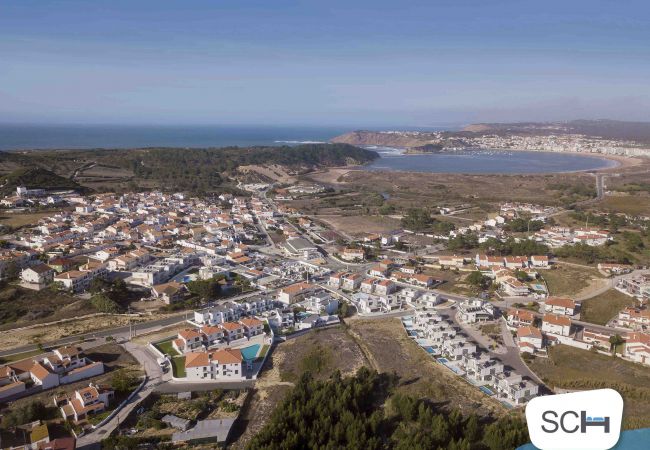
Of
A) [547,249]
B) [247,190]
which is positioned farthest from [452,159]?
[547,249]

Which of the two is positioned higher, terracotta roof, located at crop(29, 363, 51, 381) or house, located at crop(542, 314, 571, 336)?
terracotta roof, located at crop(29, 363, 51, 381)

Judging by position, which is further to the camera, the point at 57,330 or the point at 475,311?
the point at 475,311

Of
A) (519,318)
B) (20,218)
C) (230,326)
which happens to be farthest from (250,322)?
(20,218)

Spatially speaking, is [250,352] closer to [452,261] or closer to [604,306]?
[452,261]

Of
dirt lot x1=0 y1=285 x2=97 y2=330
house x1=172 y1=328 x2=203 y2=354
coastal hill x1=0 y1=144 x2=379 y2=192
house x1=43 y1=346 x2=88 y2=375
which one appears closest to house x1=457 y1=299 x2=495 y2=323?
house x1=172 y1=328 x2=203 y2=354

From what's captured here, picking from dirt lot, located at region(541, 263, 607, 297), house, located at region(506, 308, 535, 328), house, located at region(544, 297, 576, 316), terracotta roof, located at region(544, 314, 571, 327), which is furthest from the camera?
dirt lot, located at region(541, 263, 607, 297)

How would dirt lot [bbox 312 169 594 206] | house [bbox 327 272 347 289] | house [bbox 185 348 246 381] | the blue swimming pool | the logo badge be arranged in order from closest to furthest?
the logo badge
house [bbox 185 348 246 381]
the blue swimming pool
house [bbox 327 272 347 289]
dirt lot [bbox 312 169 594 206]

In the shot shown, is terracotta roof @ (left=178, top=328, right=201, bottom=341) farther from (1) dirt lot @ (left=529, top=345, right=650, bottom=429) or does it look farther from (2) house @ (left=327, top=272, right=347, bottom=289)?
(1) dirt lot @ (left=529, top=345, right=650, bottom=429)
